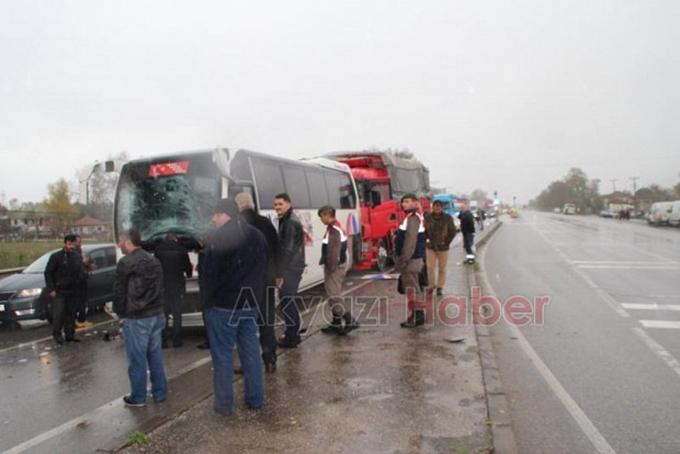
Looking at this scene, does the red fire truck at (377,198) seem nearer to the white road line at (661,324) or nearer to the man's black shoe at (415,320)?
the man's black shoe at (415,320)

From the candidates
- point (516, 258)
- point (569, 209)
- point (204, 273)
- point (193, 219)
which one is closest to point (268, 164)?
point (193, 219)

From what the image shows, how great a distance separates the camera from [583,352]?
6918 millimetres

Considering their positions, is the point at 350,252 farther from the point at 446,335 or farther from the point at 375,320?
the point at 446,335

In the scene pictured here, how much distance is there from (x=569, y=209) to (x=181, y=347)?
117542 millimetres

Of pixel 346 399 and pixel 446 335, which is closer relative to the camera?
pixel 346 399

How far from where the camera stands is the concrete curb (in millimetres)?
4188

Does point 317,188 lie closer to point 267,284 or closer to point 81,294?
point 81,294

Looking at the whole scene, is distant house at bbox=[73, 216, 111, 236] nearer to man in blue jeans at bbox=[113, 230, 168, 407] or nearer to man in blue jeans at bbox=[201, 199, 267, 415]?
man in blue jeans at bbox=[113, 230, 168, 407]

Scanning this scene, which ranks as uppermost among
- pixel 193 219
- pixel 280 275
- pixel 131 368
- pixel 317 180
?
pixel 317 180

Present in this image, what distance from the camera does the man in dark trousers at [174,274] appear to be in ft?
25.2

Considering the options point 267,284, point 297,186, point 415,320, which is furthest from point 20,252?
point 267,284

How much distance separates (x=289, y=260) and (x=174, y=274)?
1.88 metres

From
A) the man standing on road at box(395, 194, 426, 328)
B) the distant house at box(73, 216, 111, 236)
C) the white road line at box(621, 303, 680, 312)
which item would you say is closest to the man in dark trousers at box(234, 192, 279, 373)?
the man standing on road at box(395, 194, 426, 328)

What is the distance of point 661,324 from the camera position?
833 cm
